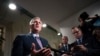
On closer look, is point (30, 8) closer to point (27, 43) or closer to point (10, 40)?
point (10, 40)

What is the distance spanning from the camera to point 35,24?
204cm

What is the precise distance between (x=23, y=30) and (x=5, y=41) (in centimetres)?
61

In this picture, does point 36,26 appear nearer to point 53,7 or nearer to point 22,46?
point 22,46

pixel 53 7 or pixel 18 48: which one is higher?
pixel 53 7

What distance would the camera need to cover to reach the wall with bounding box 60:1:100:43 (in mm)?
3268

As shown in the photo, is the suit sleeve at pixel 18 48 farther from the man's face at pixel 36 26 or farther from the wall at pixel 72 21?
the wall at pixel 72 21

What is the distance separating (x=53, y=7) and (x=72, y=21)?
0.61 metres

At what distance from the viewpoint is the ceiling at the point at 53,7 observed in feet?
11.0

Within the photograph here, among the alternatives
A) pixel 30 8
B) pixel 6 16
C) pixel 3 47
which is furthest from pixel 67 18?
pixel 3 47

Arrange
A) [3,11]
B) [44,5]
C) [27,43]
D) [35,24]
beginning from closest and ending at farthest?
A: [27,43] → [35,24] → [44,5] → [3,11]

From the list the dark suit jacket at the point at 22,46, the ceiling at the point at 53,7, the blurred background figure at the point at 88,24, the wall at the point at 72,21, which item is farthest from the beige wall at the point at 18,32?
the dark suit jacket at the point at 22,46

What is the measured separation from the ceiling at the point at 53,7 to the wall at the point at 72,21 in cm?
8

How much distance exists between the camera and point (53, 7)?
3.63m

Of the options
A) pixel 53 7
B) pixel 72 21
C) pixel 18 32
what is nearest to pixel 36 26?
pixel 53 7
